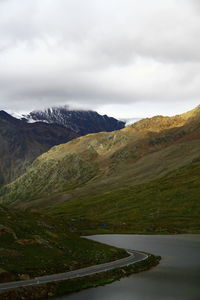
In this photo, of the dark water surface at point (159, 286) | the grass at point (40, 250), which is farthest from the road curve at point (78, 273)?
the dark water surface at point (159, 286)

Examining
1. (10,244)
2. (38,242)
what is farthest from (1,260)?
(38,242)

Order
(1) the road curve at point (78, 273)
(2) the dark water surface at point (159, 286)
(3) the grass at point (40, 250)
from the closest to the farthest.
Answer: (2) the dark water surface at point (159, 286)
(1) the road curve at point (78, 273)
(3) the grass at point (40, 250)

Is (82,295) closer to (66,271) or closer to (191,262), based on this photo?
(66,271)

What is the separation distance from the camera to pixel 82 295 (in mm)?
52469

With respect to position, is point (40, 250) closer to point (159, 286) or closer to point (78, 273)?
point (78, 273)

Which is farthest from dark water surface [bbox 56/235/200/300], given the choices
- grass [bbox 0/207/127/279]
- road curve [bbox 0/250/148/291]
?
grass [bbox 0/207/127/279]

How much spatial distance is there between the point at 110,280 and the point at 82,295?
962 cm

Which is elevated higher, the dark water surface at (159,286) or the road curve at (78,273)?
the road curve at (78,273)

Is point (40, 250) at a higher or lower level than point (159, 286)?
higher

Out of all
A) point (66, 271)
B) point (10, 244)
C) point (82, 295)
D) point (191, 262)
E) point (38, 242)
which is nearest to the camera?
point (82, 295)

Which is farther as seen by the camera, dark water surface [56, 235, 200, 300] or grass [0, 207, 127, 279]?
grass [0, 207, 127, 279]

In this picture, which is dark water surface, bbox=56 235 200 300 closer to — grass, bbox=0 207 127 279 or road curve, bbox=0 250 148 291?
road curve, bbox=0 250 148 291

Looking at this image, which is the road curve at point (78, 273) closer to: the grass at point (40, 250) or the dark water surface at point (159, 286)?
the grass at point (40, 250)

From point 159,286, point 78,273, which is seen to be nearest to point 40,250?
point 78,273
